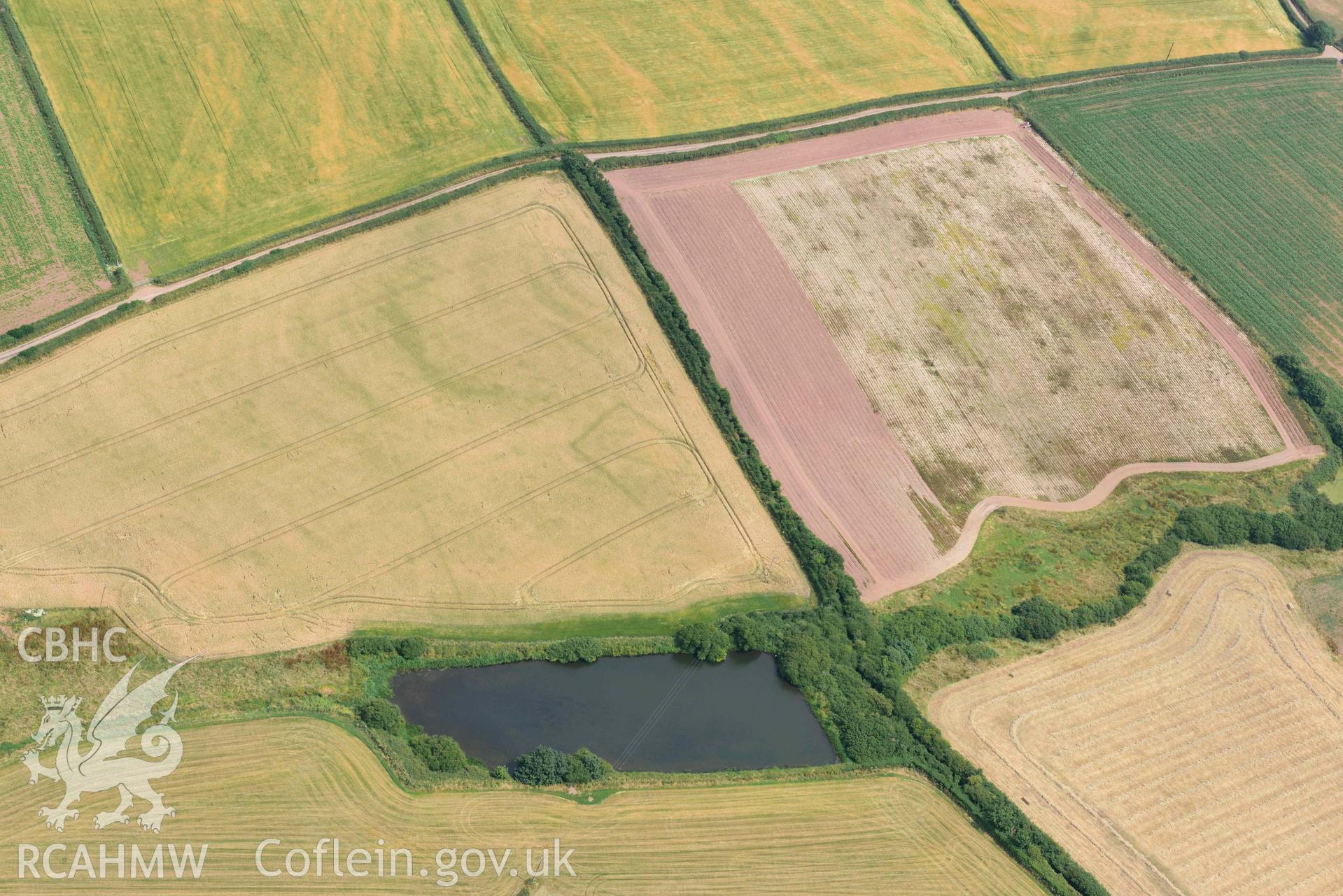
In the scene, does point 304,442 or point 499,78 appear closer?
point 304,442

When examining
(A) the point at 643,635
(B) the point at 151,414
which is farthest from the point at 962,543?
(B) the point at 151,414

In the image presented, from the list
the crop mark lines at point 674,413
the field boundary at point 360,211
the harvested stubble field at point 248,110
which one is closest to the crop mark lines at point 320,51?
the harvested stubble field at point 248,110

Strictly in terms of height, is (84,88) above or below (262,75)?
below

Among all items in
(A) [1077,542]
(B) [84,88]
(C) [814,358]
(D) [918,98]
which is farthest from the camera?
(D) [918,98]

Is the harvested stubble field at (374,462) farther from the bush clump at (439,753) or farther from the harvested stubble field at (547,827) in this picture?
the bush clump at (439,753)

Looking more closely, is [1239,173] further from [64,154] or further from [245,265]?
[64,154]

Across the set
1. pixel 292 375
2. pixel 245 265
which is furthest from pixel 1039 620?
pixel 245 265

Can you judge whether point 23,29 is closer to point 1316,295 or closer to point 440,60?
point 440,60
